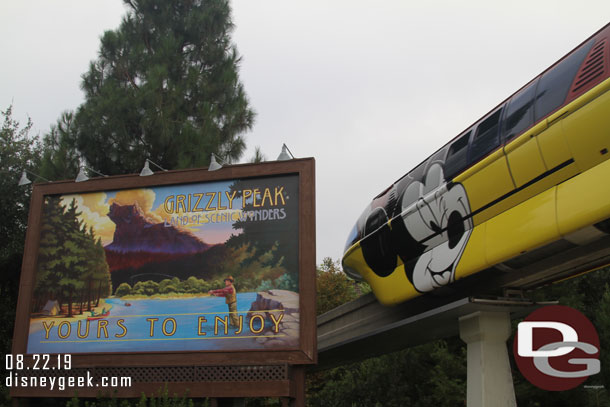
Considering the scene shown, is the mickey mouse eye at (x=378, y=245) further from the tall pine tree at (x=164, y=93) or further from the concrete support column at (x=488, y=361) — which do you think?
the tall pine tree at (x=164, y=93)

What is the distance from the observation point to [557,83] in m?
8.64

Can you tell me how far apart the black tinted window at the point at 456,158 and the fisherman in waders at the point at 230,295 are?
5197 mm

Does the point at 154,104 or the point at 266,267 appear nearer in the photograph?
the point at 266,267

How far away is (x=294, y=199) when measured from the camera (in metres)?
13.4

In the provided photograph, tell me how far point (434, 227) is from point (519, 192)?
7.33 feet

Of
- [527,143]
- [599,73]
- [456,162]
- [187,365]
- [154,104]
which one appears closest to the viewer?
[599,73]

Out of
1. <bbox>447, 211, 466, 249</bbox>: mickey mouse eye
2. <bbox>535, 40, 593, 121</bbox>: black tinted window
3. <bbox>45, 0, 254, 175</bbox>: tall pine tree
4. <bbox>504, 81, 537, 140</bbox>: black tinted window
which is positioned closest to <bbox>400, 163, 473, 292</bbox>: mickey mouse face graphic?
<bbox>447, 211, 466, 249</bbox>: mickey mouse eye

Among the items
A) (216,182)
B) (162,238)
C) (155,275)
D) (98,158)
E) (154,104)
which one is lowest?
(155,275)

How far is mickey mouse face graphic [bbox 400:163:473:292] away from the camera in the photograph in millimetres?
10414

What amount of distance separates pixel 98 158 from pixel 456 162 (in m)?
14.4

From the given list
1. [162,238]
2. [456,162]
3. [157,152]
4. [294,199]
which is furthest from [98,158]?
[456,162]

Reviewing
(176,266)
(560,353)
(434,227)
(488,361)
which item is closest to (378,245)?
(434,227)

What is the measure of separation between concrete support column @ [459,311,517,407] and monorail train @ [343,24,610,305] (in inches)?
43.4

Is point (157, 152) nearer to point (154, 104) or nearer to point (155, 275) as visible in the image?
point (154, 104)
